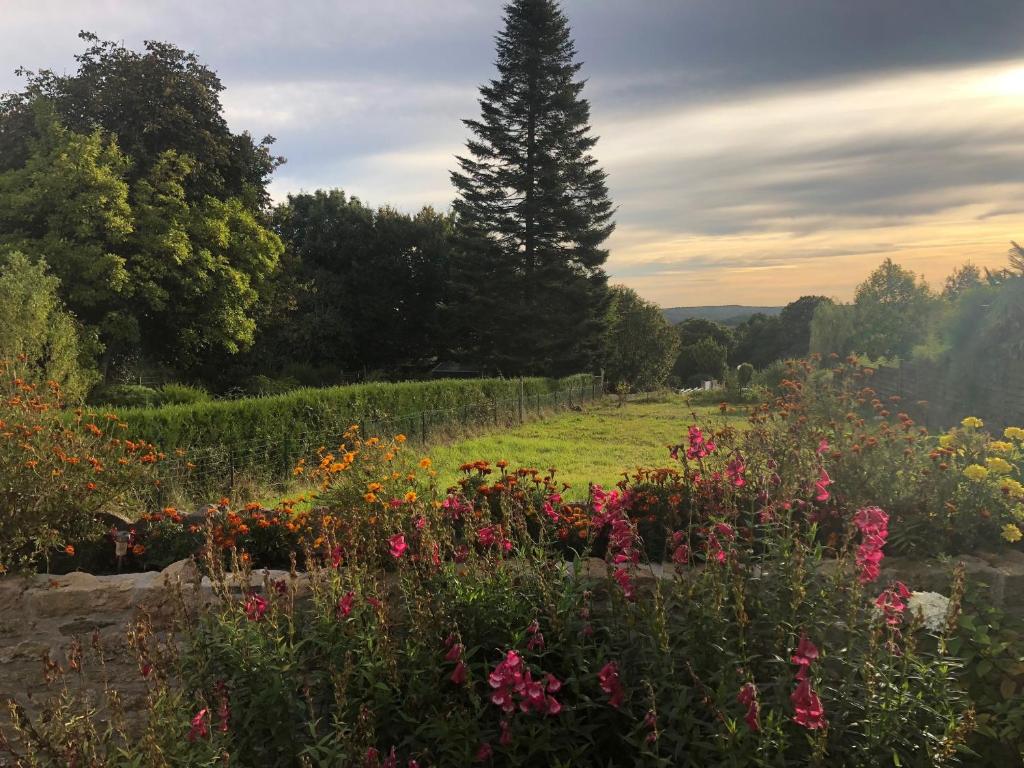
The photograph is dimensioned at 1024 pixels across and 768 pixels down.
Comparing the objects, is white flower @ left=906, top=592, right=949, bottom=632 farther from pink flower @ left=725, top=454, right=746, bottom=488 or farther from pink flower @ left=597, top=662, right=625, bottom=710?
pink flower @ left=597, top=662, right=625, bottom=710

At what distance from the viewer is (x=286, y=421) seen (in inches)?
417

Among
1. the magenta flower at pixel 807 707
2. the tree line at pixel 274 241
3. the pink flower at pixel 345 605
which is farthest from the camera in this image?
the tree line at pixel 274 241

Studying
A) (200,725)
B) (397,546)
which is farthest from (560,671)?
(200,725)

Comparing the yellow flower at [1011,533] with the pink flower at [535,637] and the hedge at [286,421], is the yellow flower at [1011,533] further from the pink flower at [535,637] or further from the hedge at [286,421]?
the hedge at [286,421]

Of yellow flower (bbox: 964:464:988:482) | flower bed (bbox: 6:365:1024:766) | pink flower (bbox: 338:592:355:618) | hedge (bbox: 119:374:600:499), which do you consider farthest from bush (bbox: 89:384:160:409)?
yellow flower (bbox: 964:464:988:482)

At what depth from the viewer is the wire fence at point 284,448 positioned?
27.4 feet

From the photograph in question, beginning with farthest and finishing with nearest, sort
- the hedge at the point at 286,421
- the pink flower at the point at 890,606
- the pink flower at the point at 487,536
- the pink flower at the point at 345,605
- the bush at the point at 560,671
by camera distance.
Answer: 1. the hedge at the point at 286,421
2. the pink flower at the point at 487,536
3. the pink flower at the point at 345,605
4. the pink flower at the point at 890,606
5. the bush at the point at 560,671

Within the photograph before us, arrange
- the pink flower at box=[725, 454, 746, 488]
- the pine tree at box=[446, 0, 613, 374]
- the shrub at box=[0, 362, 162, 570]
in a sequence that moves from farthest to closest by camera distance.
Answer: the pine tree at box=[446, 0, 613, 374] < the shrub at box=[0, 362, 162, 570] < the pink flower at box=[725, 454, 746, 488]

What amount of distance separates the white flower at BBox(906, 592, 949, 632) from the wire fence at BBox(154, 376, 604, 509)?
6.00 meters

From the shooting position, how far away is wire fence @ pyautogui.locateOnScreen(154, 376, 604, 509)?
834 centimetres

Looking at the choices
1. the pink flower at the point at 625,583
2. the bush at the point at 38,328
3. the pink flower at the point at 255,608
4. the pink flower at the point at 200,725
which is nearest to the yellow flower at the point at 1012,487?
the pink flower at the point at 625,583

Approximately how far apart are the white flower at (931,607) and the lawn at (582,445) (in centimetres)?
495

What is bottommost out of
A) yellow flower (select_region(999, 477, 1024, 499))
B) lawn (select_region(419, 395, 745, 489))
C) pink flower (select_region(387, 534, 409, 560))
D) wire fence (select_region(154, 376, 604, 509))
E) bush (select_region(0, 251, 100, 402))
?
lawn (select_region(419, 395, 745, 489))

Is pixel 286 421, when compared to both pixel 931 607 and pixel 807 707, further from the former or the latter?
pixel 807 707
